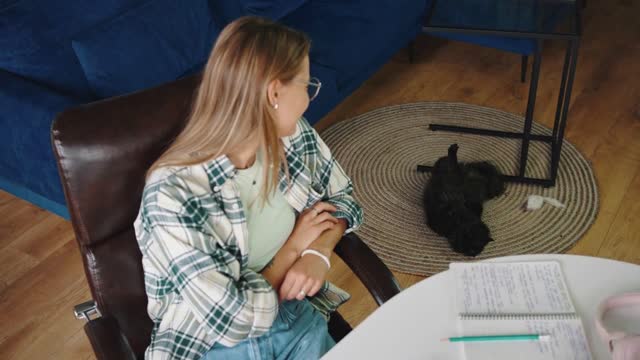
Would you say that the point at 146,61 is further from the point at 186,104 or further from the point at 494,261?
the point at 494,261

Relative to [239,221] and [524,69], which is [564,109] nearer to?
[524,69]

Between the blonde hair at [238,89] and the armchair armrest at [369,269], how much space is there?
282 millimetres

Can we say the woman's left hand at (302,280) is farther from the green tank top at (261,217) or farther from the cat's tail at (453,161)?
the cat's tail at (453,161)

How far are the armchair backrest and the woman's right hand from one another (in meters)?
0.29

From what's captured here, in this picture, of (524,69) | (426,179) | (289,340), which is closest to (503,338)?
(289,340)

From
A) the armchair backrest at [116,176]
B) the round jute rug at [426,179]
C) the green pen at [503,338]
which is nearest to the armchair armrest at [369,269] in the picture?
the green pen at [503,338]

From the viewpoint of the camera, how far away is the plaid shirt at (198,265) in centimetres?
103

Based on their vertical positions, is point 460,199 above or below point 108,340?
below

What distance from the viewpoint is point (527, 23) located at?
6.88 ft

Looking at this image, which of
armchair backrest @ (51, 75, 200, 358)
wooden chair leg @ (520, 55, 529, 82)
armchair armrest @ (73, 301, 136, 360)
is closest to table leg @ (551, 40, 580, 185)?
wooden chair leg @ (520, 55, 529, 82)

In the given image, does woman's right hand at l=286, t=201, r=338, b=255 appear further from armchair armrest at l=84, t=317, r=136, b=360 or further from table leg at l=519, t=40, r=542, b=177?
table leg at l=519, t=40, r=542, b=177

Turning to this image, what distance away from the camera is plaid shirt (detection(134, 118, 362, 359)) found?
1.03 meters

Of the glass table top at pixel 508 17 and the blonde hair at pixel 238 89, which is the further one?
the glass table top at pixel 508 17

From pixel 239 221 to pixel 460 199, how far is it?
1.20 m
